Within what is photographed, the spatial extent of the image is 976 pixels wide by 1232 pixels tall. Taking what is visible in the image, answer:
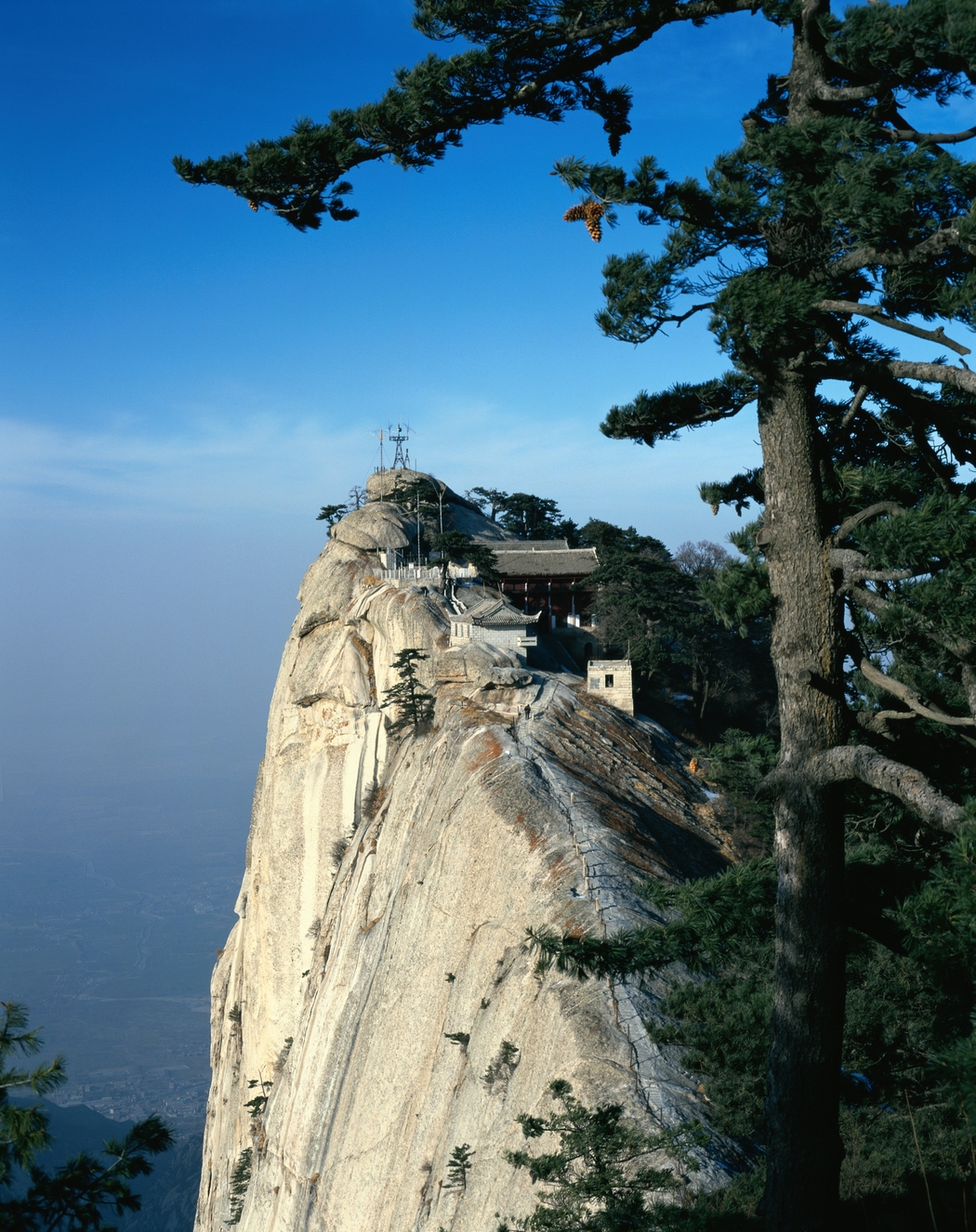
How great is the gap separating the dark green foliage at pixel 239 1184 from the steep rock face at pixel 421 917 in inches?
4.0

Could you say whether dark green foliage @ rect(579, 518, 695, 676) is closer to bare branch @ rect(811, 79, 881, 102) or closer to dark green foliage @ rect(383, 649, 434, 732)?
dark green foliage @ rect(383, 649, 434, 732)

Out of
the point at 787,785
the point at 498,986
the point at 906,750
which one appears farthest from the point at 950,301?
the point at 498,986

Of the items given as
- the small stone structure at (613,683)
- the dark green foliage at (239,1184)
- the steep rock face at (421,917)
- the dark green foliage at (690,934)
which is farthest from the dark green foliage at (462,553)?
the dark green foliage at (690,934)

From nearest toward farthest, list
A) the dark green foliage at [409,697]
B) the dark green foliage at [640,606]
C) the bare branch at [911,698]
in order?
the bare branch at [911,698] < the dark green foliage at [409,697] < the dark green foliage at [640,606]

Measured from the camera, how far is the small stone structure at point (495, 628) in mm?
35344

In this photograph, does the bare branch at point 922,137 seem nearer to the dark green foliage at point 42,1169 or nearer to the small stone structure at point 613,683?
the dark green foliage at point 42,1169

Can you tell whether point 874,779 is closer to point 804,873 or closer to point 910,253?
point 804,873

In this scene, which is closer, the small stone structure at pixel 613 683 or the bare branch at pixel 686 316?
the bare branch at pixel 686 316

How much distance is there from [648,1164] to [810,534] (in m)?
8.17

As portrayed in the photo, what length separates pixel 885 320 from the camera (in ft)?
22.9

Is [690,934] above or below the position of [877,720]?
below

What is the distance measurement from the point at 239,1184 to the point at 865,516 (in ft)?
119

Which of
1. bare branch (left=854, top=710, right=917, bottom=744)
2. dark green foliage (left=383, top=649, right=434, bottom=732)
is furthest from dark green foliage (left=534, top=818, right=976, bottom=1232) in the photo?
dark green foliage (left=383, top=649, right=434, bottom=732)

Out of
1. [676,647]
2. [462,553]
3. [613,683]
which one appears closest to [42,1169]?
[613,683]
